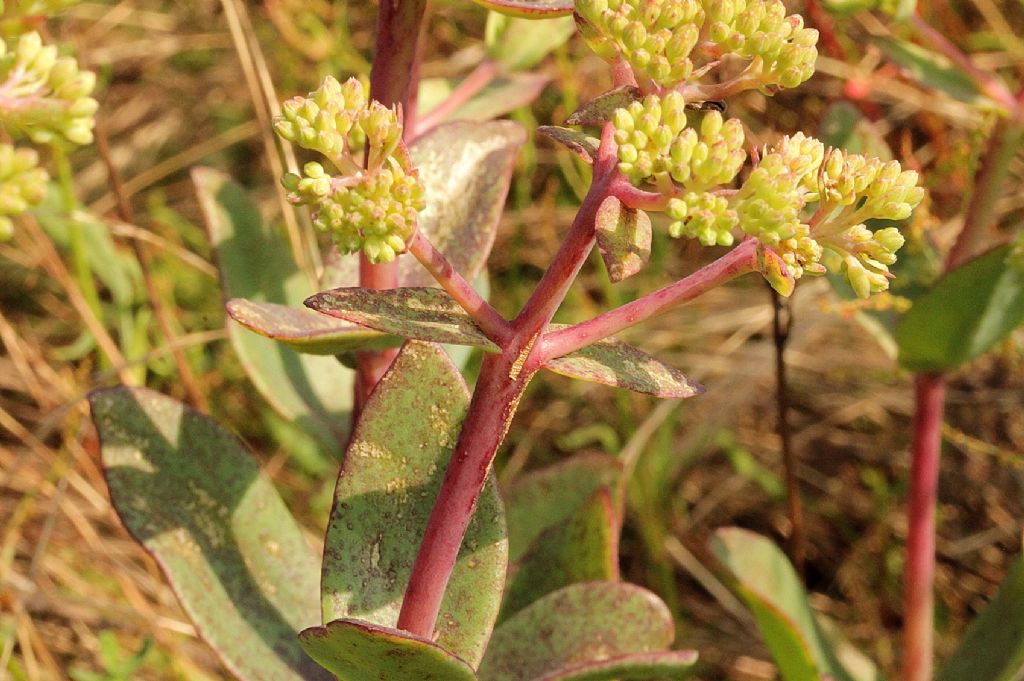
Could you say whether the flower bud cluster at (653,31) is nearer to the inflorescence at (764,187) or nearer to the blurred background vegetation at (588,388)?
the inflorescence at (764,187)

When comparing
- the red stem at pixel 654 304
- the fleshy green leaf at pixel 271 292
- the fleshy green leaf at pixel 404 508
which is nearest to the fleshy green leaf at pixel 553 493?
the fleshy green leaf at pixel 271 292

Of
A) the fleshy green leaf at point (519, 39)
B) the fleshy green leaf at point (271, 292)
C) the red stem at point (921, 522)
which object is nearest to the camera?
the fleshy green leaf at point (271, 292)

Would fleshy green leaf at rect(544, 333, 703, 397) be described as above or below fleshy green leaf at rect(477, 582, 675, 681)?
above

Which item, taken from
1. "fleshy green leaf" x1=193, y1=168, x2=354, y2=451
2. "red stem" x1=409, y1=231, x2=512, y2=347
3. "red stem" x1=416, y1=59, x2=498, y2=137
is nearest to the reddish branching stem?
"red stem" x1=409, y1=231, x2=512, y2=347

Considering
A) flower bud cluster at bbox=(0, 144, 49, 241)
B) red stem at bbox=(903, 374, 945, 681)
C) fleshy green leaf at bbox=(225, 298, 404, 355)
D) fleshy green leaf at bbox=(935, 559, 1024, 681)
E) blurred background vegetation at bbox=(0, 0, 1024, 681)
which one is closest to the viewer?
flower bud cluster at bbox=(0, 144, 49, 241)

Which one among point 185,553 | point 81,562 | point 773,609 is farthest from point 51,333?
point 773,609

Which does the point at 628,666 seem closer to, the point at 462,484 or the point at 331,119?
the point at 462,484

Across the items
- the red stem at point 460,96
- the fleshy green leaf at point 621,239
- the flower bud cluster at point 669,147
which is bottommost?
the red stem at point 460,96

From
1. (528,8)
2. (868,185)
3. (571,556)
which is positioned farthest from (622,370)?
(571,556)

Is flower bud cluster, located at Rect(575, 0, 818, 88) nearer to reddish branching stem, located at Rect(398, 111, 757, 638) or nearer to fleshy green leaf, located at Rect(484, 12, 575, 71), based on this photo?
reddish branching stem, located at Rect(398, 111, 757, 638)
